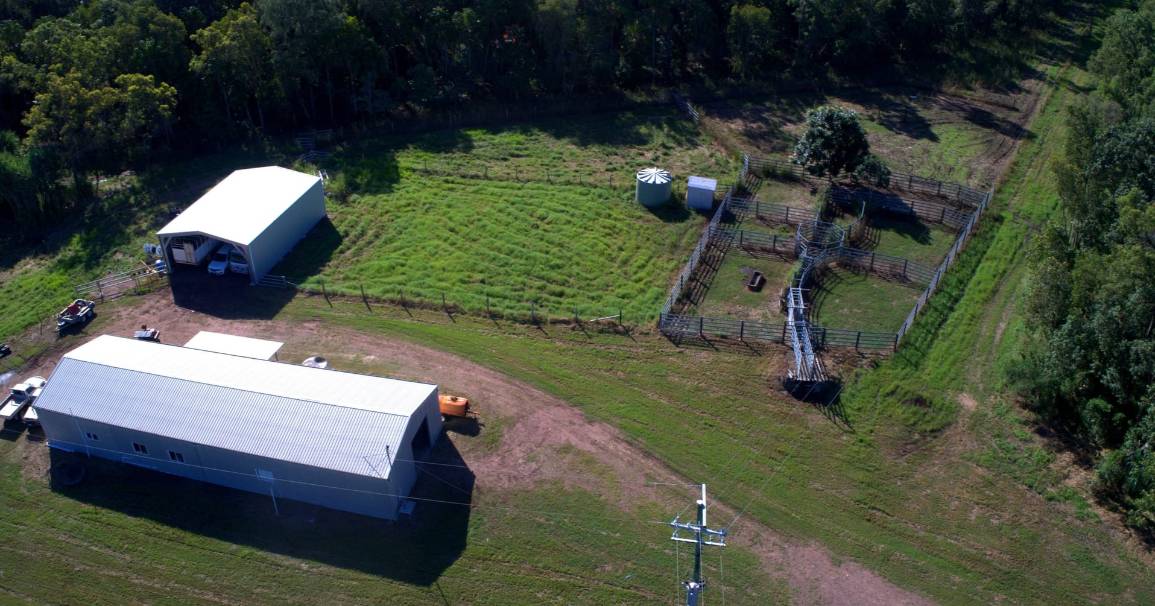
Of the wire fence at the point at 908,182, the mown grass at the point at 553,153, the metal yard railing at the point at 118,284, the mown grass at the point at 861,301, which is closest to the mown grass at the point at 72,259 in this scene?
the metal yard railing at the point at 118,284

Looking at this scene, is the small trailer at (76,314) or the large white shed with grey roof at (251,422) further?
the small trailer at (76,314)

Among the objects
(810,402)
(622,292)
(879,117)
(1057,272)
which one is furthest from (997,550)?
(879,117)

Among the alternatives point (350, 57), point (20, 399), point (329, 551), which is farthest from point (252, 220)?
point (329, 551)

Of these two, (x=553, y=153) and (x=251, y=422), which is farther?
(x=553, y=153)

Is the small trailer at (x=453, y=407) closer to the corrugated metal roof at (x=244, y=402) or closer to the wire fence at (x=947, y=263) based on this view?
the corrugated metal roof at (x=244, y=402)

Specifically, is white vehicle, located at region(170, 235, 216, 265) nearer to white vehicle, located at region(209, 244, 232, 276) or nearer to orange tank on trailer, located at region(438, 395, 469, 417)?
white vehicle, located at region(209, 244, 232, 276)

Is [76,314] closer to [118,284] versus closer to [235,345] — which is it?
[118,284]
